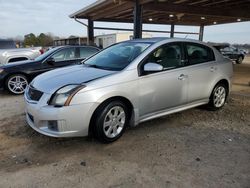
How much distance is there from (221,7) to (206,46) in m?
8.49

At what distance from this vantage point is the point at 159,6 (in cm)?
1025

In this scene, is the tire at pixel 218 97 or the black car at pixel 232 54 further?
the black car at pixel 232 54

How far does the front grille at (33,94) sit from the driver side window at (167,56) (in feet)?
5.62

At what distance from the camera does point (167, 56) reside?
13.8 feet

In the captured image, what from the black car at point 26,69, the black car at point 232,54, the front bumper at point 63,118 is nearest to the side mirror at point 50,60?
the black car at point 26,69

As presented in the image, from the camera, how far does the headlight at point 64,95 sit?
3166 mm

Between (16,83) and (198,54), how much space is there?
5.01 meters

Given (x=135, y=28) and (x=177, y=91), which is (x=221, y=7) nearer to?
(x=135, y=28)

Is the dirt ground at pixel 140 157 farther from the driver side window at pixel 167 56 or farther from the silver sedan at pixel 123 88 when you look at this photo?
Answer: the driver side window at pixel 167 56

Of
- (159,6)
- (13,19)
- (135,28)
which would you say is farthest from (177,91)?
(13,19)

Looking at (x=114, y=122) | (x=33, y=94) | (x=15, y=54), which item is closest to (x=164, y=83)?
(x=114, y=122)

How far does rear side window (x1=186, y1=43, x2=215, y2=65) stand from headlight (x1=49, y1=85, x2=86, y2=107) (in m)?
2.25

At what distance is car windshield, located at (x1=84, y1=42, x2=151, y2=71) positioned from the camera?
391 cm

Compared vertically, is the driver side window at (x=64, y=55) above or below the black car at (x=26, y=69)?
above
